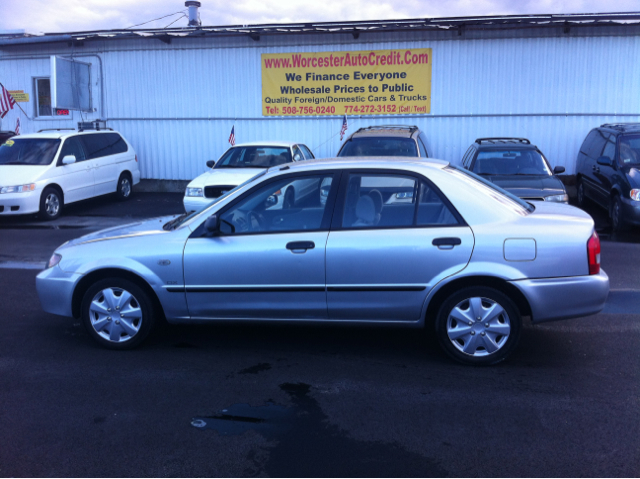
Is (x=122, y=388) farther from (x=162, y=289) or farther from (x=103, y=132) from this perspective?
(x=103, y=132)

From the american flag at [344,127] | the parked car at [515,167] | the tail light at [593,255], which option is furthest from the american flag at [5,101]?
the tail light at [593,255]

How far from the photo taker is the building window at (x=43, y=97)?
17828 mm

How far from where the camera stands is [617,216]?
10.4 meters

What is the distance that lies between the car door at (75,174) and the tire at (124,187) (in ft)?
3.47

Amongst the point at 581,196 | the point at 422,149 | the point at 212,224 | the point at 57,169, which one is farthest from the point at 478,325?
the point at 57,169

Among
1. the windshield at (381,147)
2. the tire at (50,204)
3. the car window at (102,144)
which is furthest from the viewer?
the car window at (102,144)

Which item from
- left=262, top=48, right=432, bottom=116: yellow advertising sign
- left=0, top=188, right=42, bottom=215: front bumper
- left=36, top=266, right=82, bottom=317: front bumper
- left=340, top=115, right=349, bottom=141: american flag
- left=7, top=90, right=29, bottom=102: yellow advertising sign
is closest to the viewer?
left=36, top=266, right=82, bottom=317: front bumper

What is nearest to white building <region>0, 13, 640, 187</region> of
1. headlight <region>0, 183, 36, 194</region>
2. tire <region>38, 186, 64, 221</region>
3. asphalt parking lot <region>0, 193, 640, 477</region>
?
tire <region>38, 186, 64, 221</region>

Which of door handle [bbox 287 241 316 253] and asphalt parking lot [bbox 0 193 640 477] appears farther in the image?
door handle [bbox 287 241 316 253]

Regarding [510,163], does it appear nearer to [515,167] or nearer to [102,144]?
[515,167]

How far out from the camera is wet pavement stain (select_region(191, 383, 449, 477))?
333 centimetres

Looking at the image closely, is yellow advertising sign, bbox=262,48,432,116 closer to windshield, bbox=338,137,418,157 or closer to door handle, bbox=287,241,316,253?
windshield, bbox=338,137,418,157

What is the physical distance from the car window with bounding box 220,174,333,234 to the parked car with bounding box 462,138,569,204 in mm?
5238

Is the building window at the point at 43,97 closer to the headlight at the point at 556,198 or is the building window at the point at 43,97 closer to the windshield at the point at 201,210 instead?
the headlight at the point at 556,198
